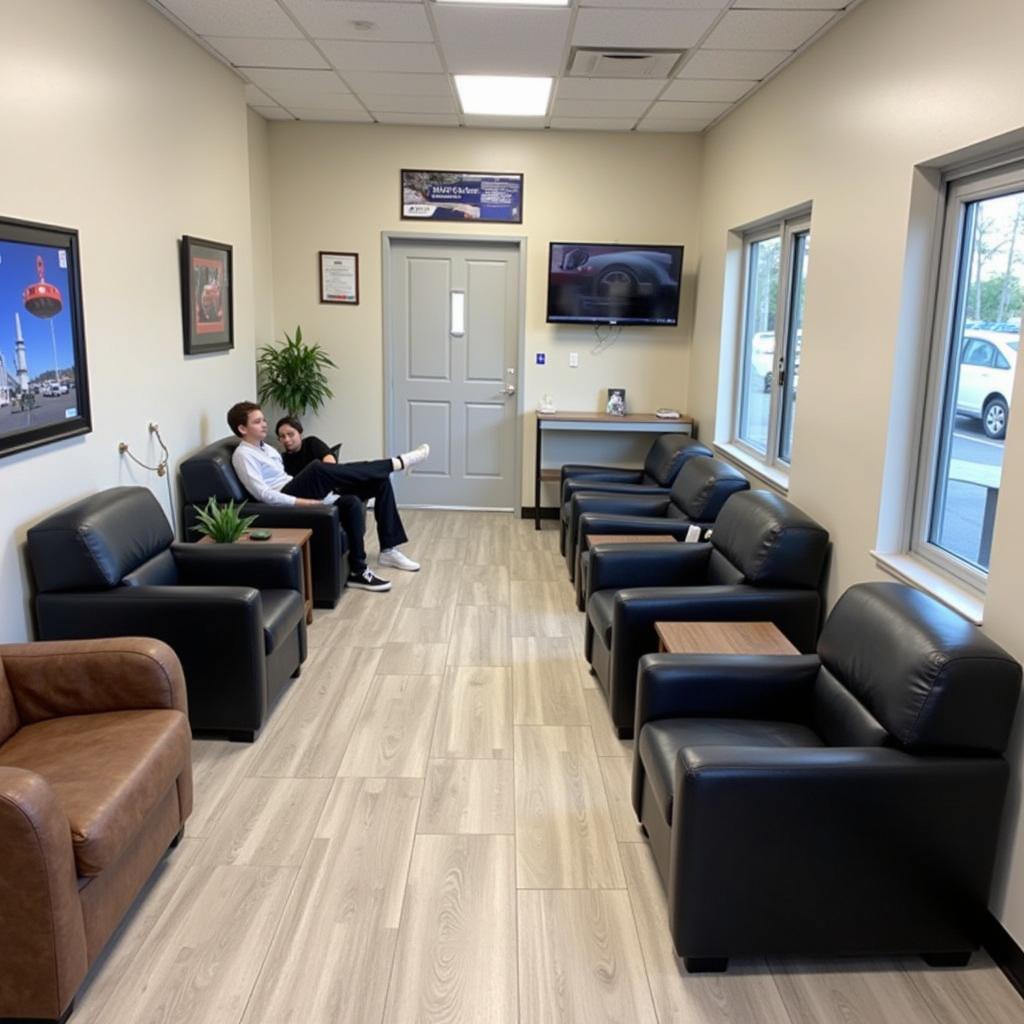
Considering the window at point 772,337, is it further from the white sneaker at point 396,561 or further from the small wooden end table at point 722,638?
the white sneaker at point 396,561

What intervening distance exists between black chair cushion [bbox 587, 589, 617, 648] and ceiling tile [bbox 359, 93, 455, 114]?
10.8 ft

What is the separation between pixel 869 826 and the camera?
2.03 meters

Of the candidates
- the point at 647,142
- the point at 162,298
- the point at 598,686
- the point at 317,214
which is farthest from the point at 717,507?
the point at 317,214

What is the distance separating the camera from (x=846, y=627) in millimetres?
2486

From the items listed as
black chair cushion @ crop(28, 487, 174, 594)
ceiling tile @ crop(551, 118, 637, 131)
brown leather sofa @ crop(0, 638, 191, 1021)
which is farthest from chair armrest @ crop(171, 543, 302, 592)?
ceiling tile @ crop(551, 118, 637, 131)

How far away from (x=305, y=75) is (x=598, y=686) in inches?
143

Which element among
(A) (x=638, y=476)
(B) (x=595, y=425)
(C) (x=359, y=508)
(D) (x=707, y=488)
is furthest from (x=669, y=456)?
(C) (x=359, y=508)

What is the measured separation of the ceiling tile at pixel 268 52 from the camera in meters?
4.27

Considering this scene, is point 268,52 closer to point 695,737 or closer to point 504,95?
point 504,95

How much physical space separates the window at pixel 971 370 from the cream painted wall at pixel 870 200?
0.15 metres

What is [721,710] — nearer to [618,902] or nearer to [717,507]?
[618,902]

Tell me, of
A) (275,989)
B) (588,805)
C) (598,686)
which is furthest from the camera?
(598,686)

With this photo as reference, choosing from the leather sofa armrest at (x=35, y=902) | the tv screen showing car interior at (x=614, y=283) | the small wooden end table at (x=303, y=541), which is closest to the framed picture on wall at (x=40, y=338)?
the small wooden end table at (x=303, y=541)

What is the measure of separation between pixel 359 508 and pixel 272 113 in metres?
2.90
